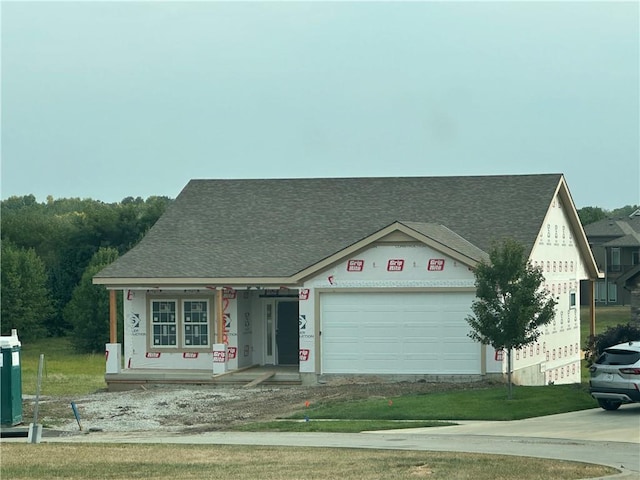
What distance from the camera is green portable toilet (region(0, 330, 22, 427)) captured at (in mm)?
26562

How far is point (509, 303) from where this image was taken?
1152 inches

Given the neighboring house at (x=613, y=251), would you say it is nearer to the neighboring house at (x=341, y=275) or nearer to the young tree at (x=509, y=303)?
the neighboring house at (x=341, y=275)

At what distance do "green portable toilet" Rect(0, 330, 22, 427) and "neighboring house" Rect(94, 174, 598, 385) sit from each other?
9405 millimetres

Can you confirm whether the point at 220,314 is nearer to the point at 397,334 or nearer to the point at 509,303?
the point at 397,334

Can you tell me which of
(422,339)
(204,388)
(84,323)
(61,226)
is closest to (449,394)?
(422,339)

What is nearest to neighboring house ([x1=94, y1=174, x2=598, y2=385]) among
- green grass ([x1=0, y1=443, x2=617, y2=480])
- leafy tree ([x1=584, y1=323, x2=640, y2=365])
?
leafy tree ([x1=584, y1=323, x2=640, y2=365])

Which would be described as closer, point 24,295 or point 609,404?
point 609,404

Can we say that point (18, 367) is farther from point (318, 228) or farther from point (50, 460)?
point (318, 228)

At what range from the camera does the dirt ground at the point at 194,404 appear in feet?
90.5

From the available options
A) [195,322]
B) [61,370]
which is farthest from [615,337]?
[61,370]

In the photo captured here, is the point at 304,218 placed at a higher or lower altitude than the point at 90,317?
higher

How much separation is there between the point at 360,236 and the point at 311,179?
16.8 ft

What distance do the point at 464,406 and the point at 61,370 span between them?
28763 mm

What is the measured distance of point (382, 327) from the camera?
34531 millimetres
